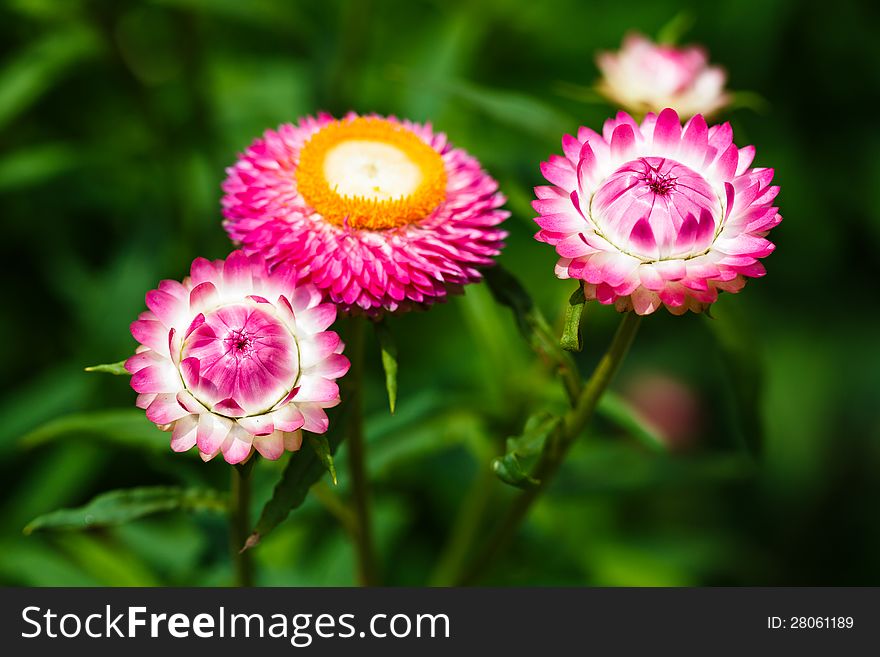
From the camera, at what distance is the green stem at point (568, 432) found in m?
1.06

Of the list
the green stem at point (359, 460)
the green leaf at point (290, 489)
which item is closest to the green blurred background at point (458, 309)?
the green stem at point (359, 460)

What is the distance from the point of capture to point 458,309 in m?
2.43

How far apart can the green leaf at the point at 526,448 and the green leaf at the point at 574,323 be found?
147 mm

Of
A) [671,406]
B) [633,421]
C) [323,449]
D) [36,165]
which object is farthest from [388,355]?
[671,406]

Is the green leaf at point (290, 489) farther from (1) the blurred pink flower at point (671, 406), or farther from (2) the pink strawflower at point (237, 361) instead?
(1) the blurred pink flower at point (671, 406)

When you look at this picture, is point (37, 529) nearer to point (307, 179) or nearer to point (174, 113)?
point (307, 179)

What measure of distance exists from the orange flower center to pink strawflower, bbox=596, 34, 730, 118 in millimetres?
549

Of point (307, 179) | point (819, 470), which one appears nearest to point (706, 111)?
point (307, 179)

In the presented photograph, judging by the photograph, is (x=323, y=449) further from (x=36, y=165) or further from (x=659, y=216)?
(x=36, y=165)

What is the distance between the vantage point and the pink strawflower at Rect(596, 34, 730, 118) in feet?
5.09

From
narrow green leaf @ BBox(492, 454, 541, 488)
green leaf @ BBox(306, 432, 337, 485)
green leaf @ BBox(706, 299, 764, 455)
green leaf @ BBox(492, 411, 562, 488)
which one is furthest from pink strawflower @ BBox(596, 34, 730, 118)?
green leaf @ BBox(306, 432, 337, 485)

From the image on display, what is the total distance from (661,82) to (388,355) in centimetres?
82

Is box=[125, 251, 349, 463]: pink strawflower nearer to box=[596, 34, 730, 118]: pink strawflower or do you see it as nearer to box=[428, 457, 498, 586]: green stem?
box=[428, 457, 498, 586]: green stem

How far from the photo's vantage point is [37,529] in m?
1.14
